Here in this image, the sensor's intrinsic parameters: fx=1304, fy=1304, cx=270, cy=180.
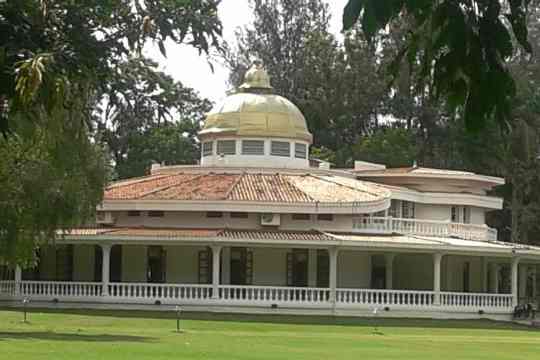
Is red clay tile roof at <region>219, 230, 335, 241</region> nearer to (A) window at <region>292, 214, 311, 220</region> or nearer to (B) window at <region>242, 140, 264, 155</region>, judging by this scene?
(A) window at <region>292, 214, 311, 220</region>

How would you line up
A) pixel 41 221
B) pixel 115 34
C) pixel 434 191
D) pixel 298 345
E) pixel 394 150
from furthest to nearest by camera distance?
pixel 394 150, pixel 434 191, pixel 41 221, pixel 298 345, pixel 115 34

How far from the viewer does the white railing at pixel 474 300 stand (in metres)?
50.7

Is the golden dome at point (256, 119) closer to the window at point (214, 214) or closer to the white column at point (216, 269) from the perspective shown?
the window at point (214, 214)

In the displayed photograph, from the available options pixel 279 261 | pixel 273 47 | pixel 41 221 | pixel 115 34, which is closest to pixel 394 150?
Answer: pixel 273 47

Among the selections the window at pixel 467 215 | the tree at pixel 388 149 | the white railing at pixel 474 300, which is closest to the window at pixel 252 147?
the window at pixel 467 215

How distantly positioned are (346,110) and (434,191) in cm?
2124

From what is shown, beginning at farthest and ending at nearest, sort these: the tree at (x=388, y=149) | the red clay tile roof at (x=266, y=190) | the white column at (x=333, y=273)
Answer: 1. the tree at (x=388, y=149)
2. the red clay tile roof at (x=266, y=190)
3. the white column at (x=333, y=273)

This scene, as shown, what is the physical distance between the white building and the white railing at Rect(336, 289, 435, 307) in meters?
0.08

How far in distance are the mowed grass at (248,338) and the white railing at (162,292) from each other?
2.12 meters

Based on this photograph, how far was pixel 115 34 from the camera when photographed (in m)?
10.4

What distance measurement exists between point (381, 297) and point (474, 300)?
406cm

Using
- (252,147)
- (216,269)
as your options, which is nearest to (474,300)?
(216,269)

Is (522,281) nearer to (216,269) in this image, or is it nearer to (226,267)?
(226,267)

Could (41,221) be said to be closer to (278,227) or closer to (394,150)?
(278,227)
